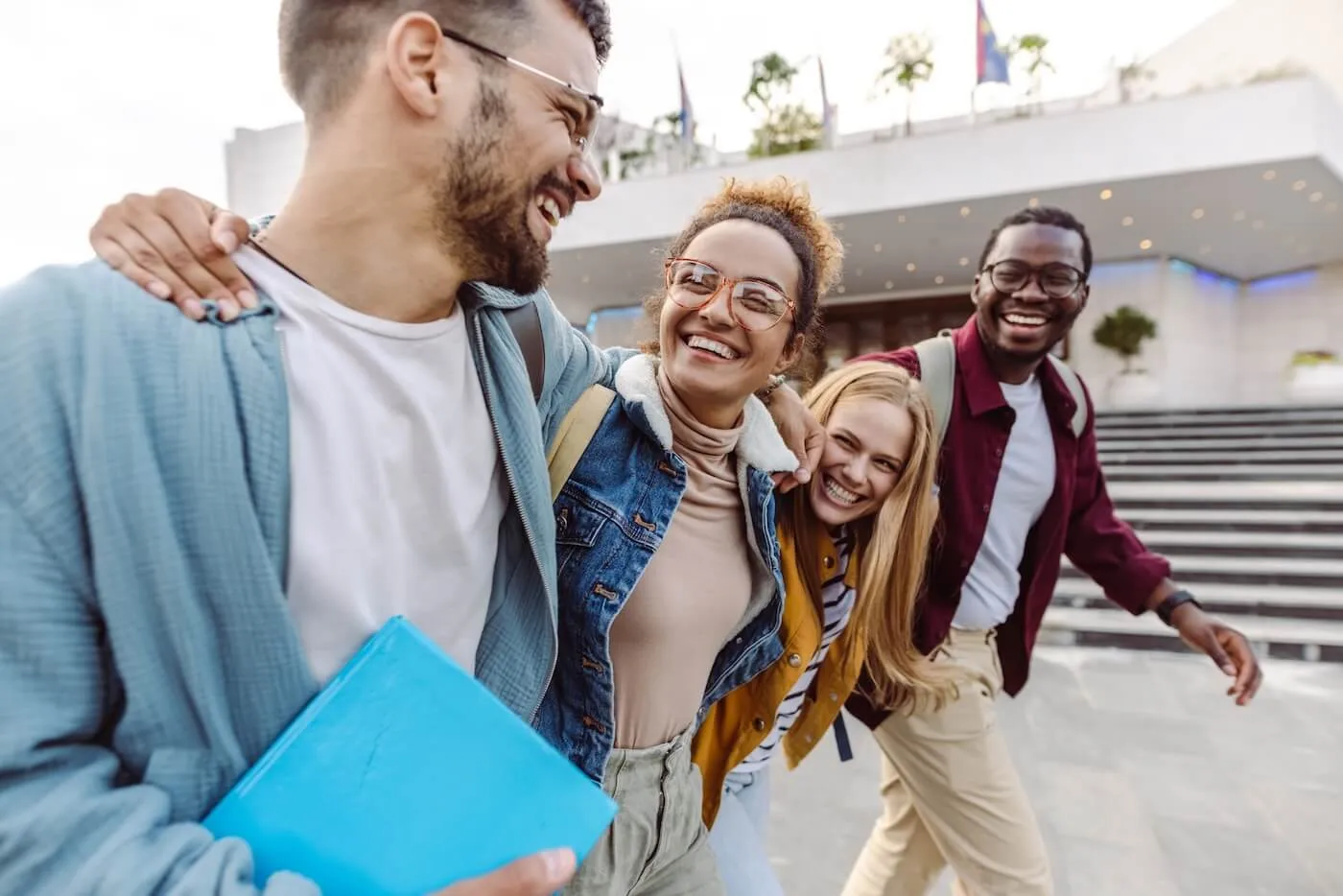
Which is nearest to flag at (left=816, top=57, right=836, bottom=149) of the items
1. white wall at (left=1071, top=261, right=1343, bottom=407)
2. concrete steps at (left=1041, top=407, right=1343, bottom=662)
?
white wall at (left=1071, top=261, right=1343, bottom=407)

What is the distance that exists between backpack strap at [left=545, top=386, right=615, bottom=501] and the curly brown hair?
388 millimetres

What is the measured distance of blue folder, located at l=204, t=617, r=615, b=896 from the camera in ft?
2.23

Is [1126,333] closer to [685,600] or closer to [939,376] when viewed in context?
[939,376]

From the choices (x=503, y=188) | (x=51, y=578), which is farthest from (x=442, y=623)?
(x=503, y=188)

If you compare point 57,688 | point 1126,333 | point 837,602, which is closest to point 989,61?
point 1126,333

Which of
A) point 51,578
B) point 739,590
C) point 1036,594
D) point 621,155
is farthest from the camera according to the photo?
point 621,155

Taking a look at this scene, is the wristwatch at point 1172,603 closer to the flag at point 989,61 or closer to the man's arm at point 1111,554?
the man's arm at point 1111,554

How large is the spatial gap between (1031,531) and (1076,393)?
1.52 ft

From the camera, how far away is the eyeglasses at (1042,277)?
211 cm

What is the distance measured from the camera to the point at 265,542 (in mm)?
710

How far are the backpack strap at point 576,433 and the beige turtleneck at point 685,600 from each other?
160 mm

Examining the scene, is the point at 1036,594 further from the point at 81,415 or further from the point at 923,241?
the point at 923,241

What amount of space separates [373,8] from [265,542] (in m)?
0.61

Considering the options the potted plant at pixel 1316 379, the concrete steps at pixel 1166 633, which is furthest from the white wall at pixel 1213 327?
the concrete steps at pixel 1166 633
